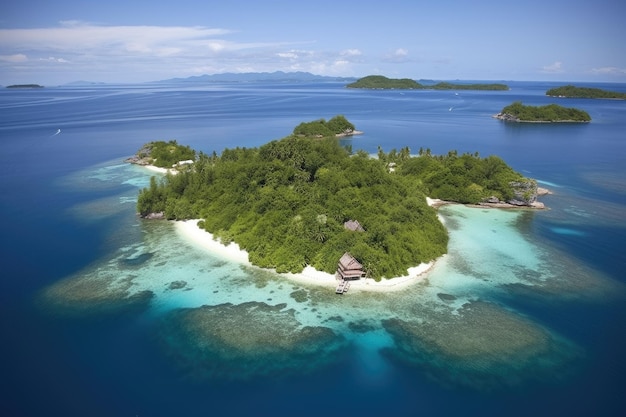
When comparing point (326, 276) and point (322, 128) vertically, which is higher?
point (322, 128)

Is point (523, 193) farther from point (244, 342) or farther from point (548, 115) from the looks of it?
point (548, 115)

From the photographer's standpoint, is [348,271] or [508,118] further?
[508,118]

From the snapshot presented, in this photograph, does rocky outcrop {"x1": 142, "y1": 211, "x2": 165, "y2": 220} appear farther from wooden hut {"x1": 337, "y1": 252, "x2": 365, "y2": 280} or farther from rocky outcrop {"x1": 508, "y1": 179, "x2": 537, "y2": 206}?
rocky outcrop {"x1": 508, "y1": 179, "x2": 537, "y2": 206}

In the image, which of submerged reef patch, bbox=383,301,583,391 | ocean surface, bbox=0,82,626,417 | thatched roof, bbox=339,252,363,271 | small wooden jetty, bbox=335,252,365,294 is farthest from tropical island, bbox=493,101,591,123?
small wooden jetty, bbox=335,252,365,294

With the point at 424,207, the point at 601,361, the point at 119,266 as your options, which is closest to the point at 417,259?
the point at 424,207

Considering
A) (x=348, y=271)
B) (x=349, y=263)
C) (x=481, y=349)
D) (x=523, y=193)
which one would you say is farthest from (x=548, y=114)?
(x=481, y=349)

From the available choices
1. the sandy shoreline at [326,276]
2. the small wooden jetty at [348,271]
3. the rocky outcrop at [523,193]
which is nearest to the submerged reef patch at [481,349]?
the sandy shoreline at [326,276]
